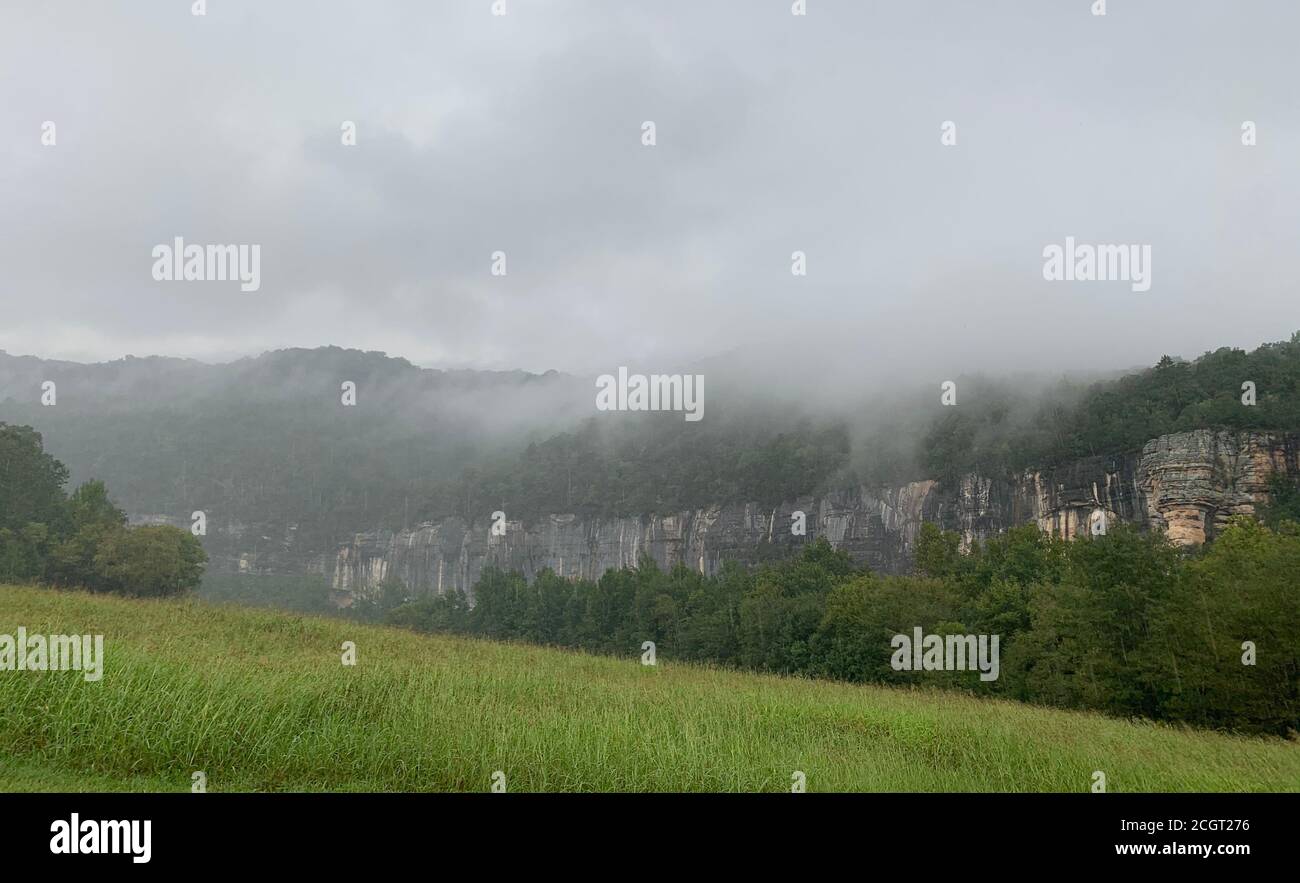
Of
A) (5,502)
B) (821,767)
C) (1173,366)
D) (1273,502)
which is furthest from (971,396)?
(821,767)

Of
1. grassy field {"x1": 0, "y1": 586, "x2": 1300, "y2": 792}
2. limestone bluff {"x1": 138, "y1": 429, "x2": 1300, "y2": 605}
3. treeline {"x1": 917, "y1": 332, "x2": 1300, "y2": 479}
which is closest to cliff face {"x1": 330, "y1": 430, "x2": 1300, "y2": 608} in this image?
limestone bluff {"x1": 138, "y1": 429, "x2": 1300, "y2": 605}

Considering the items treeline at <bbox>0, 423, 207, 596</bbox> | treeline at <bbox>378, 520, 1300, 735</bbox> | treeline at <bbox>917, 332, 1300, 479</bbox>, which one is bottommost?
treeline at <bbox>378, 520, 1300, 735</bbox>

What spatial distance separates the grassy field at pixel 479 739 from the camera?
35.8 ft

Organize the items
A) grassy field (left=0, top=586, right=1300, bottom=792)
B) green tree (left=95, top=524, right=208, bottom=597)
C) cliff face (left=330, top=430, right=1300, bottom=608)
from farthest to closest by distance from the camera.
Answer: cliff face (left=330, top=430, right=1300, bottom=608)
green tree (left=95, top=524, right=208, bottom=597)
grassy field (left=0, top=586, right=1300, bottom=792)

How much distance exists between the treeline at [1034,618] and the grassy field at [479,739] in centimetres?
1526

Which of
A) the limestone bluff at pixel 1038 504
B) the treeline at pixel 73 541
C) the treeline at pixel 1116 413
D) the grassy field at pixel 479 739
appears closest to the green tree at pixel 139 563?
the treeline at pixel 73 541

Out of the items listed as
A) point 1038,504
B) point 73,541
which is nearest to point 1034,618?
point 73,541

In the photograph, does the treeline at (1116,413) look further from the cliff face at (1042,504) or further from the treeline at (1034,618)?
the treeline at (1034,618)

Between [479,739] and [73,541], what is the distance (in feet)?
203

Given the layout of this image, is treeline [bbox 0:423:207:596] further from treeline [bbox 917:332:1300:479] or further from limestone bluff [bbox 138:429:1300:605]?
treeline [bbox 917:332:1300:479]

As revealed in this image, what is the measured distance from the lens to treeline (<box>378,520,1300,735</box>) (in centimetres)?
3134

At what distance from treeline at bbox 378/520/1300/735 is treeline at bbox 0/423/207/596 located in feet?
148
